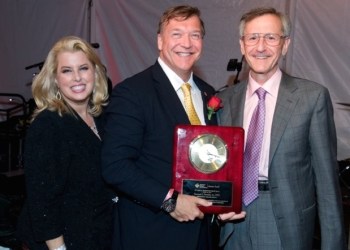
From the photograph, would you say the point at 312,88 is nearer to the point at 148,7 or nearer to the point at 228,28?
the point at 228,28

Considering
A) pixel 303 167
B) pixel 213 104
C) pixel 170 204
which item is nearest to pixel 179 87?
pixel 213 104

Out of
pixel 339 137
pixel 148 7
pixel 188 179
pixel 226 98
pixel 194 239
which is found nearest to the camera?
pixel 188 179

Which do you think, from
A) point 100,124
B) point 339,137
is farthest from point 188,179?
point 339,137

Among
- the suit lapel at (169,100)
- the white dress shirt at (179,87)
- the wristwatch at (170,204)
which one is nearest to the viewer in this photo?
the wristwatch at (170,204)

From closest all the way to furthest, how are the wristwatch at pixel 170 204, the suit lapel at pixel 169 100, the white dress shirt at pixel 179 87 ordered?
the wristwatch at pixel 170 204, the suit lapel at pixel 169 100, the white dress shirt at pixel 179 87

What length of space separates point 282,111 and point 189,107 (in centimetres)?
40

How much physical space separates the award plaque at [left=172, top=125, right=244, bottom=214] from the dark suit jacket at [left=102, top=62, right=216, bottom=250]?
83 millimetres

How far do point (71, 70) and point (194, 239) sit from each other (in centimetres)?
94

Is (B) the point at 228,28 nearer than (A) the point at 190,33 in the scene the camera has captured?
No

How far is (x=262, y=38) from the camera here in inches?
A: 78.1

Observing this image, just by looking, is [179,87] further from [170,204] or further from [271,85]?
[170,204]

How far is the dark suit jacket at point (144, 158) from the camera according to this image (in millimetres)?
1748

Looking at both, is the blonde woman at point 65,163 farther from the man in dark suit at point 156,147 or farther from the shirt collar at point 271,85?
the shirt collar at point 271,85

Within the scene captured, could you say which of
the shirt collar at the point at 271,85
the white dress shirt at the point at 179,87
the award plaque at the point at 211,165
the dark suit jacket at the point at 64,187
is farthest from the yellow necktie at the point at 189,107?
the dark suit jacket at the point at 64,187
